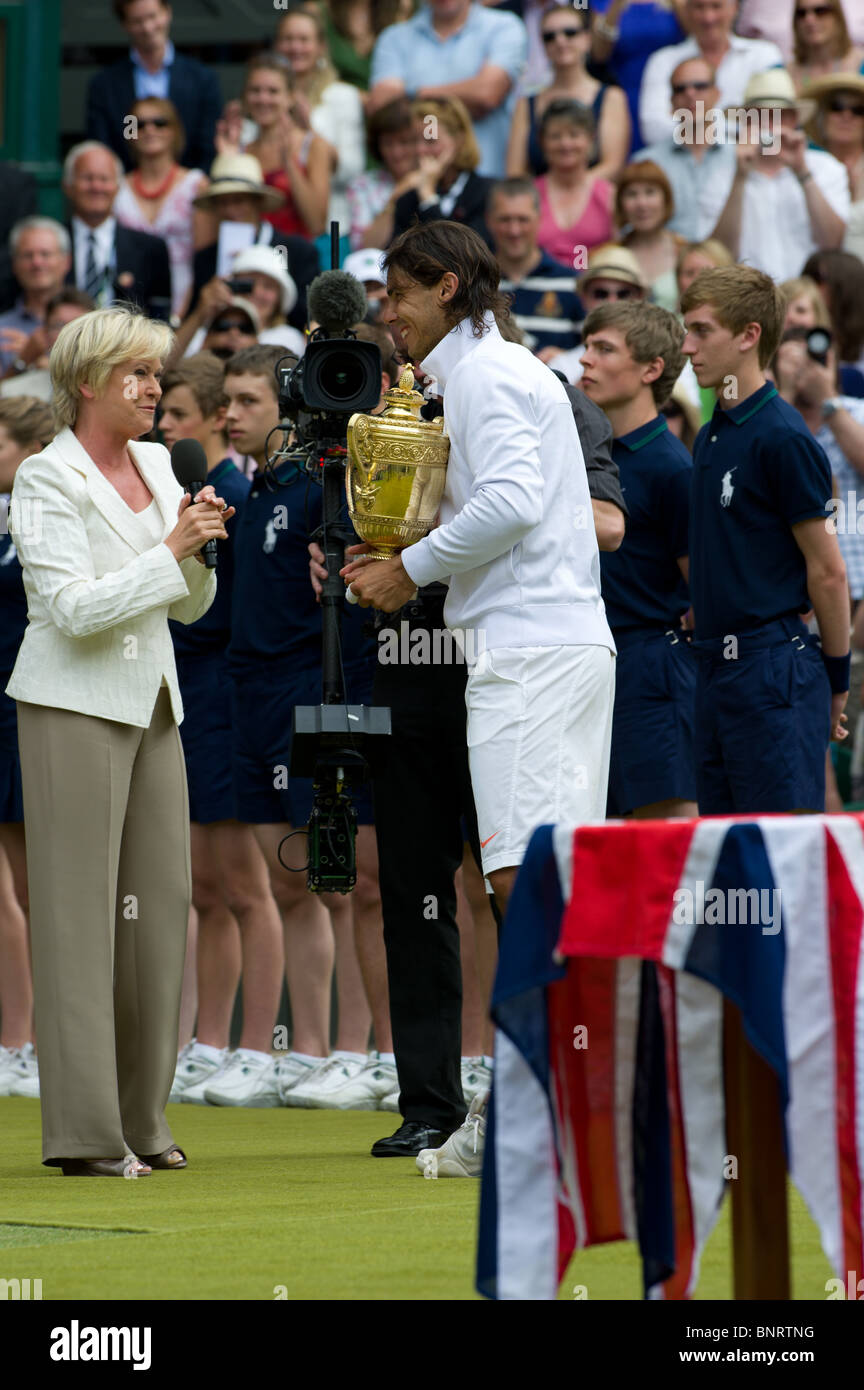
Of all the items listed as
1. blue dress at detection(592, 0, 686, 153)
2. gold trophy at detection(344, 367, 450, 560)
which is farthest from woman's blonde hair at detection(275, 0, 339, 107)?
gold trophy at detection(344, 367, 450, 560)

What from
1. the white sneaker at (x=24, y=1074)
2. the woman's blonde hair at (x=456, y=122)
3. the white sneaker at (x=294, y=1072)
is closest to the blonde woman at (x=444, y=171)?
the woman's blonde hair at (x=456, y=122)

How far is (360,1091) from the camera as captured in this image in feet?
23.7

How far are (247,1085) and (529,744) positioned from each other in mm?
3124

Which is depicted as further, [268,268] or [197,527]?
[268,268]

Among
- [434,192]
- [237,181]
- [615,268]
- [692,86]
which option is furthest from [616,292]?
[237,181]

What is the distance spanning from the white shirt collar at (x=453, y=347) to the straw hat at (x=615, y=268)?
4.47m

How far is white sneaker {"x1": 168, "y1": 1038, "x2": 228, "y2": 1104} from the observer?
25.0 feet

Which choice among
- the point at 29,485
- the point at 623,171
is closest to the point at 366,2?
the point at 623,171

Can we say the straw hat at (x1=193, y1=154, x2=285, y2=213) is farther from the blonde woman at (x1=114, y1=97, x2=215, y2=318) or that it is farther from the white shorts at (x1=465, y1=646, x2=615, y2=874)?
the white shorts at (x1=465, y1=646, x2=615, y2=874)

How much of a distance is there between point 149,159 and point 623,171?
2791mm

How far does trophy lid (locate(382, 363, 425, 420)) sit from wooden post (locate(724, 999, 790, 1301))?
7.67 ft

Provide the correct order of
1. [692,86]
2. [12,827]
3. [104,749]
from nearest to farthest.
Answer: [104,749] < [12,827] < [692,86]

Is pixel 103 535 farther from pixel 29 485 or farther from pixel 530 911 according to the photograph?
pixel 530 911
